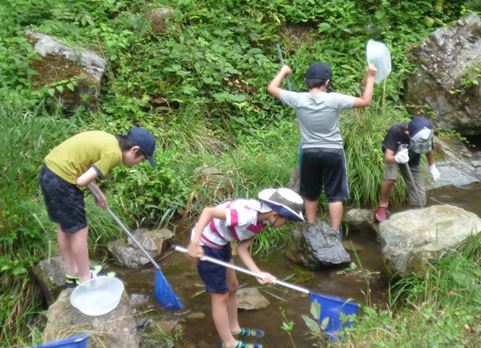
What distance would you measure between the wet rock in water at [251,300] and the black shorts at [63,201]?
53.4 inches

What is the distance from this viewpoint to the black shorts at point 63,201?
4.22m

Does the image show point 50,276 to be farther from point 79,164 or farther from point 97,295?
point 79,164

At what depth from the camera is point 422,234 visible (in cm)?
498

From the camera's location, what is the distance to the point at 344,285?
5.16m

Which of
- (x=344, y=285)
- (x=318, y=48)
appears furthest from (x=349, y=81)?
(x=344, y=285)

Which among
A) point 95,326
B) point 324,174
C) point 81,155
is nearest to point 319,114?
point 324,174

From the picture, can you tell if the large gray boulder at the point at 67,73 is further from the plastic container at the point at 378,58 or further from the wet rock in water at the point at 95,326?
the wet rock in water at the point at 95,326

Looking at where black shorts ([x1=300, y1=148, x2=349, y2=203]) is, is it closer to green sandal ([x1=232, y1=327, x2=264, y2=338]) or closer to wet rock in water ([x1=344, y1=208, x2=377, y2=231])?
wet rock in water ([x1=344, y1=208, x2=377, y2=231])

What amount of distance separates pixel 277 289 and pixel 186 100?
3.13 meters

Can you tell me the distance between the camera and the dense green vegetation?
5.08m

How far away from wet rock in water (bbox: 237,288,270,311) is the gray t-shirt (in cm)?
129

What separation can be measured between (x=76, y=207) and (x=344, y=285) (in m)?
2.22

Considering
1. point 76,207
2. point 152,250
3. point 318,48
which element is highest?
point 76,207

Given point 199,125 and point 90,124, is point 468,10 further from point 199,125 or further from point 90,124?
point 90,124
